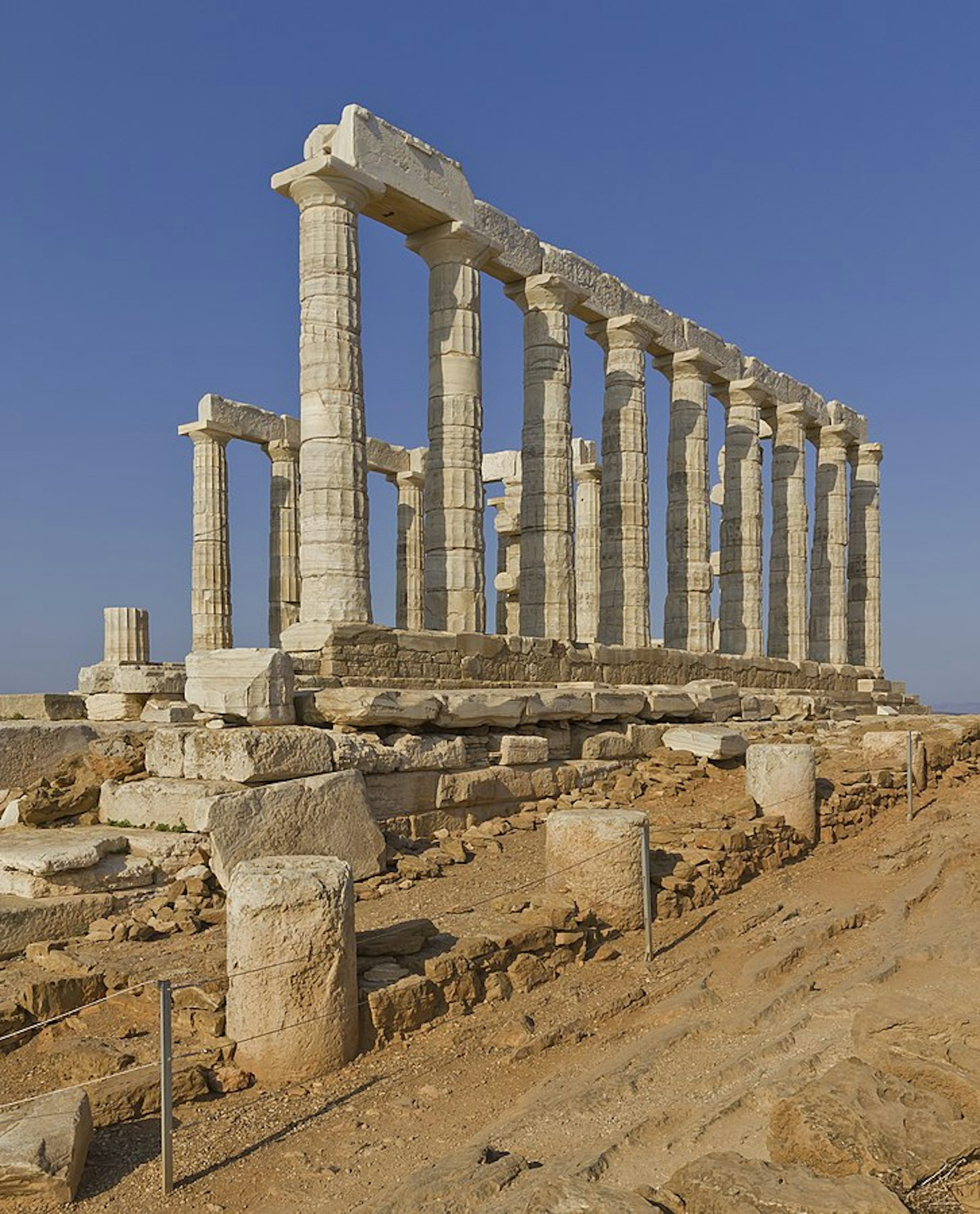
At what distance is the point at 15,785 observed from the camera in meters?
11.2

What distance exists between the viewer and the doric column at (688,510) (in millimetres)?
24891

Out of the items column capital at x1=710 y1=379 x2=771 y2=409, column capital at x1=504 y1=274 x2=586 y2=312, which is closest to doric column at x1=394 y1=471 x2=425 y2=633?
column capital at x1=710 y1=379 x2=771 y2=409

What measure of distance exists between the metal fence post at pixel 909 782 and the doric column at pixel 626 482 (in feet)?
27.4

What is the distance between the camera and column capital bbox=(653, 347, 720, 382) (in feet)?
80.5

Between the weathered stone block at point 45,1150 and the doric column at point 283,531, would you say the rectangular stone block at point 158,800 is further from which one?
the doric column at point 283,531

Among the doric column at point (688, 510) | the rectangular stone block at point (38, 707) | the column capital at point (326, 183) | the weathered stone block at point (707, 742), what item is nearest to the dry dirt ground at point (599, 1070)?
the weathered stone block at point (707, 742)

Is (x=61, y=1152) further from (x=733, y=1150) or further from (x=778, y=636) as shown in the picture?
(x=778, y=636)

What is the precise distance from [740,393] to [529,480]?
887cm

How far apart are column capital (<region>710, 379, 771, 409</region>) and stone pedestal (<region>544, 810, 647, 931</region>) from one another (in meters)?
19.9

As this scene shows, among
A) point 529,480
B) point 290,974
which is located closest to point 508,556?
point 529,480

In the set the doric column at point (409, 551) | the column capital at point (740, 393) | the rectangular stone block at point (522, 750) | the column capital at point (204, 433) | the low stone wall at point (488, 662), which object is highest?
the column capital at point (740, 393)

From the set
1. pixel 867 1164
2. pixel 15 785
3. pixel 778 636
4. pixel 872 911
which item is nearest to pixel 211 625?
pixel 15 785

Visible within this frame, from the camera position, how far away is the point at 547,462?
20828 mm

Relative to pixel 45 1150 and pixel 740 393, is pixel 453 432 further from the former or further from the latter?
pixel 45 1150
